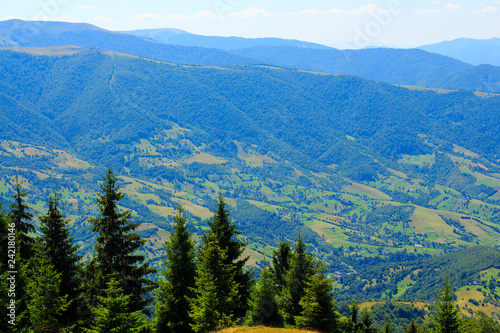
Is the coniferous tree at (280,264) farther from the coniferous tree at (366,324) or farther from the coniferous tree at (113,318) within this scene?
the coniferous tree at (113,318)

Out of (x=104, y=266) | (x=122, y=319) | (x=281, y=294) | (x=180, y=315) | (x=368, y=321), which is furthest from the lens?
(x=368, y=321)

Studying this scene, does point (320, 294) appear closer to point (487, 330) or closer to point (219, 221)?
point (219, 221)

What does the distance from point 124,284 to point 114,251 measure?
2.82m

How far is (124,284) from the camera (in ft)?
104

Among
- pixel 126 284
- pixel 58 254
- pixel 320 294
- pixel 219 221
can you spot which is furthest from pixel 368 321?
pixel 58 254

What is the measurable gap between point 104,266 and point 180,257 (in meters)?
6.34

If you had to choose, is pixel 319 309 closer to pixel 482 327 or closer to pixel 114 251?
pixel 114 251

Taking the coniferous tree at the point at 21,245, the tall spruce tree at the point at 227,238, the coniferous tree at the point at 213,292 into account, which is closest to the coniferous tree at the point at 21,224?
the coniferous tree at the point at 21,245

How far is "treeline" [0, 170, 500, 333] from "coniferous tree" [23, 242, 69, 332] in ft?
0.23

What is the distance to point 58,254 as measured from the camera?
33.4m

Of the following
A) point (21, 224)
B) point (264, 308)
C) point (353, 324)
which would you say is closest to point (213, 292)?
point (264, 308)

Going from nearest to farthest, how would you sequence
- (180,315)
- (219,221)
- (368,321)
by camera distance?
(180,315) → (219,221) → (368,321)

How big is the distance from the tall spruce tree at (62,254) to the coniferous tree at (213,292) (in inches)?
400

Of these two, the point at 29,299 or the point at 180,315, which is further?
the point at 180,315
